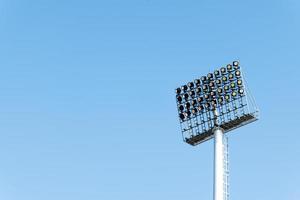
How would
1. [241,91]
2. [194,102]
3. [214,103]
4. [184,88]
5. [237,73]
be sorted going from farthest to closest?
[184,88] < [194,102] < [214,103] < [237,73] < [241,91]

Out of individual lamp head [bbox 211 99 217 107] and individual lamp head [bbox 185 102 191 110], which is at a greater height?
individual lamp head [bbox 185 102 191 110]

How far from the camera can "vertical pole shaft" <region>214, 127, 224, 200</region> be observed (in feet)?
178

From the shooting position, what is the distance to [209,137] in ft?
194

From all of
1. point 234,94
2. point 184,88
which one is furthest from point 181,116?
point 234,94

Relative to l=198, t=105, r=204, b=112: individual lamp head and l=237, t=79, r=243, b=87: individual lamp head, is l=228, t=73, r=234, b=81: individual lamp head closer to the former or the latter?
l=237, t=79, r=243, b=87: individual lamp head

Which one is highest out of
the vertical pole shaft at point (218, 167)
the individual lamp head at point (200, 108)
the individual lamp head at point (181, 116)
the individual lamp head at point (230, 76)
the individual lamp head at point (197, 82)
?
the individual lamp head at point (197, 82)

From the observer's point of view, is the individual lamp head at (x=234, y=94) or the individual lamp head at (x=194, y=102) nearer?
the individual lamp head at (x=234, y=94)

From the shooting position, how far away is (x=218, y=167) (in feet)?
183

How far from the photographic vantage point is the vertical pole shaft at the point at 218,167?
178ft

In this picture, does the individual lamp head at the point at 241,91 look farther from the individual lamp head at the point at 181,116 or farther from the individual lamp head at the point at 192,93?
the individual lamp head at the point at 181,116

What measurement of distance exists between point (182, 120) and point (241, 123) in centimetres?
600

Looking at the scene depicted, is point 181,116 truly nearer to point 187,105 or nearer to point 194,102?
point 187,105

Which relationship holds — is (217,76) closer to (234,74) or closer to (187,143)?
(234,74)

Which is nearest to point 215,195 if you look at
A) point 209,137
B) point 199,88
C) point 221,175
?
point 221,175
